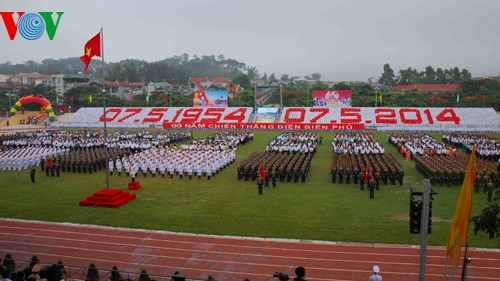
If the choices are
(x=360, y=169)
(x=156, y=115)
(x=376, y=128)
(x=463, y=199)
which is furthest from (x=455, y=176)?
(x=156, y=115)

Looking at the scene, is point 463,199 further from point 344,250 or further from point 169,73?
point 169,73

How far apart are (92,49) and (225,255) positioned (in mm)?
8166

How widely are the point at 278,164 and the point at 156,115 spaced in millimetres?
31397

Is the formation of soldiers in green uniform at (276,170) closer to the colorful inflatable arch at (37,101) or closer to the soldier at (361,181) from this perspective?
the soldier at (361,181)

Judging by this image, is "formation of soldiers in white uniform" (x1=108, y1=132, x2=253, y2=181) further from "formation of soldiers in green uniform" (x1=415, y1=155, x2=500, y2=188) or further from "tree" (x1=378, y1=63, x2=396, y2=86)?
"tree" (x1=378, y1=63, x2=396, y2=86)

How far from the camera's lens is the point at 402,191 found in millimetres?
14930

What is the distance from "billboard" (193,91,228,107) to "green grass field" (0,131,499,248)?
92.1 feet

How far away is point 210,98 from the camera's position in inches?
1802

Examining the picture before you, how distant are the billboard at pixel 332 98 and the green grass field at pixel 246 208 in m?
25.3

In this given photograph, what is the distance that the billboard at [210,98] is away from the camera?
45.6 metres

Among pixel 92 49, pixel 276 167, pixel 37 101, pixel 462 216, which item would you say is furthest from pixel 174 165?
pixel 37 101

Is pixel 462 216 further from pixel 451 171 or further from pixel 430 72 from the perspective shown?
pixel 430 72

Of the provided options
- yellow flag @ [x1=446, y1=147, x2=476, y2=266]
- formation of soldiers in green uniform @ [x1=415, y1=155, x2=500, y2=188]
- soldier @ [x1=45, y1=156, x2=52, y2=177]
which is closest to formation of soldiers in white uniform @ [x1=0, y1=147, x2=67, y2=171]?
soldier @ [x1=45, y1=156, x2=52, y2=177]

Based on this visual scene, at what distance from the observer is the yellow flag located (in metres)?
5.70
